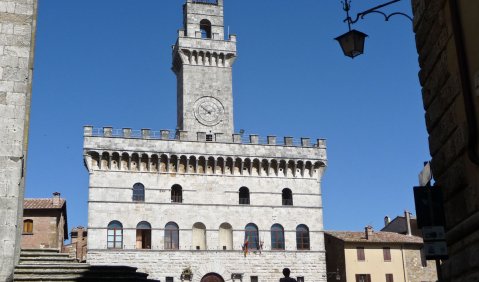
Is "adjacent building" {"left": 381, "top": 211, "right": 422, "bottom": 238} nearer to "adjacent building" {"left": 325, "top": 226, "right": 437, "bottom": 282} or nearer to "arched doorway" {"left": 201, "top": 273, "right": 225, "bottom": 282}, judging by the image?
"adjacent building" {"left": 325, "top": 226, "right": 437, "bottom": 282}

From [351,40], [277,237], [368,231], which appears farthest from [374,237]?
[351,40]

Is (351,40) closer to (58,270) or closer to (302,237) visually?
(58,270)

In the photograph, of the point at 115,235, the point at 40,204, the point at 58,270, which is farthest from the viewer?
the point at 115,235

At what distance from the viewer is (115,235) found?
3644cm

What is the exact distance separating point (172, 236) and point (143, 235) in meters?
1.71

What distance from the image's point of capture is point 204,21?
44312 millimetres

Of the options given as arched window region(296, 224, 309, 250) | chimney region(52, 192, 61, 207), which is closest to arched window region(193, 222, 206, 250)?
arched window region(296, 224, 309, 250)

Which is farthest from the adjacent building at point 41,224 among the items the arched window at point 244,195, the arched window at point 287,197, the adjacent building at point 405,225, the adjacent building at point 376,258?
the adjacent building at point 405,225

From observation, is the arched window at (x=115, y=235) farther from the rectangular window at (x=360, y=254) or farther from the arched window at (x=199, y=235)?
the rectangular window at (x=360, y=254)

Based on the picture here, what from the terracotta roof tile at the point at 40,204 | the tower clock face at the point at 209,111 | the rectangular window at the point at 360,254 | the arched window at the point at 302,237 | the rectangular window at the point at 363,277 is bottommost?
the rectangular window at the point at 363,277

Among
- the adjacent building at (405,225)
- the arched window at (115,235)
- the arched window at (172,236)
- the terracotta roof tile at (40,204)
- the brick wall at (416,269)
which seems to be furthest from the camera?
the adjacent building at (405,225)

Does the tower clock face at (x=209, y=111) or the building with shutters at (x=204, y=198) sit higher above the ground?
the tower clock face at (x=209, y=111)

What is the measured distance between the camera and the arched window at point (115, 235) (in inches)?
1430

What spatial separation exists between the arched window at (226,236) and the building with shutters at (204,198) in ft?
0.21
